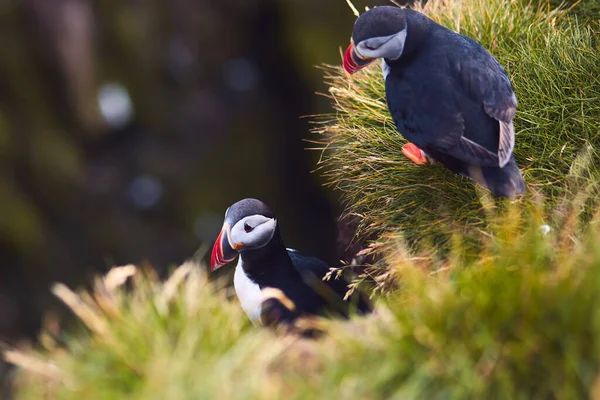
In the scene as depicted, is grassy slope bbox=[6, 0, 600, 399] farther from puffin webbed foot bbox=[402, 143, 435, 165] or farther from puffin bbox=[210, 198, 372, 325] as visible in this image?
puffin bbox=[210, 198, 372, 325]

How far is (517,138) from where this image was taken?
3.05 m

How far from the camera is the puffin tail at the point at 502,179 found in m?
2.50

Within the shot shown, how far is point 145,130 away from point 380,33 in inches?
296

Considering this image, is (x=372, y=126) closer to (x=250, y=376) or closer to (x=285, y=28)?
(x=250, y=376)

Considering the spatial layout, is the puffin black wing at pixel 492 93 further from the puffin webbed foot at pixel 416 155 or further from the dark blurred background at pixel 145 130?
the dark blurred background at pixel 145 130

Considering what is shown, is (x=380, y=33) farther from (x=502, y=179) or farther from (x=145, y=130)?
(x=145, y=130)

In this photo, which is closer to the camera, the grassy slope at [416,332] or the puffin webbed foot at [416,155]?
the grassy slope at [416,332]

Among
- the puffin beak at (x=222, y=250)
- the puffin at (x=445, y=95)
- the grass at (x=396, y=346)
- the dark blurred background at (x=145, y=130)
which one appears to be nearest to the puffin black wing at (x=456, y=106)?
the puffin at (x=445, y=95)

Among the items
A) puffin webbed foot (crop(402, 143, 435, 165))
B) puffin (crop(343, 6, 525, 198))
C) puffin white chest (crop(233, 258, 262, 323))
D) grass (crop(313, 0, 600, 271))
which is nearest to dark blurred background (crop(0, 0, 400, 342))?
grass (crop(313, 0, 600, 271))

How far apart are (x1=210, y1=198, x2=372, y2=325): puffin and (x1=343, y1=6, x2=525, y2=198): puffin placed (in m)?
0.67

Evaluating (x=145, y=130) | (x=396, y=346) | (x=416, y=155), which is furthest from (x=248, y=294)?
(x=145, y=130)

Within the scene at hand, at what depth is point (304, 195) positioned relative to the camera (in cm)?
936

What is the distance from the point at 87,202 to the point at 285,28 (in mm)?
3376

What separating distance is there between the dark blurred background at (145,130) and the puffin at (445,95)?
512 cm
